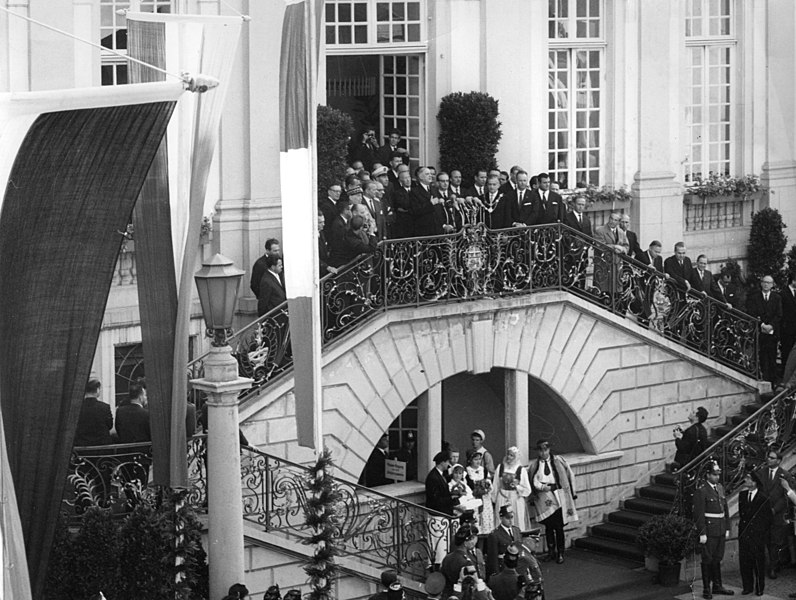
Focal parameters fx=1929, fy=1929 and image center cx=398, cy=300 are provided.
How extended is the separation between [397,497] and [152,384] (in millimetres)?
7588

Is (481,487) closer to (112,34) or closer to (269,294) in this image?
(269,294)

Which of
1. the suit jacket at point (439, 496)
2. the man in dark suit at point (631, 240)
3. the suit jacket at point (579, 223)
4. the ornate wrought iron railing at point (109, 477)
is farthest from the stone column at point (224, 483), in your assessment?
the man in dark suit at point (631, 240)

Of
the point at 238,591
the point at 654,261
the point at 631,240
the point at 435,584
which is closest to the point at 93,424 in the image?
the point at 238,591

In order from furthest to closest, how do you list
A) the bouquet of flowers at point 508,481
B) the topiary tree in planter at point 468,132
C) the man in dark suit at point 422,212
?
1. the topiary tree in planter at point 468,132
2. the man in dark suit at point 422,212
3. the bouquet of flowers at point 508,481

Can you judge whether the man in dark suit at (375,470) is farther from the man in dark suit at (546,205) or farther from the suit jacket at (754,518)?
the suit jacket at (754,518)

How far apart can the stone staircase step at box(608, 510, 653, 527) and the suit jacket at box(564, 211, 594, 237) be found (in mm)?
3689

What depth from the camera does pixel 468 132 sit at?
26.0 metres

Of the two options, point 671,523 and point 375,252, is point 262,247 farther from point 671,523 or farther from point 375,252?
point 671,523

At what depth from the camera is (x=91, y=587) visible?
17469 mm

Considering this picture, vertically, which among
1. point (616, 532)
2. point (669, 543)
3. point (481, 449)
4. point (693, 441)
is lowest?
point (616, 532)

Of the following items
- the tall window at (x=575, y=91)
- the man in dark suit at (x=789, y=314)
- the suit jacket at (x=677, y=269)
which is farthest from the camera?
the tall window at (x=575, y=91)

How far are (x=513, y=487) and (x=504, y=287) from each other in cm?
253

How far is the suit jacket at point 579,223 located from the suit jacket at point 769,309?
281 cm

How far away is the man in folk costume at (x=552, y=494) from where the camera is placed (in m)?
23.9
